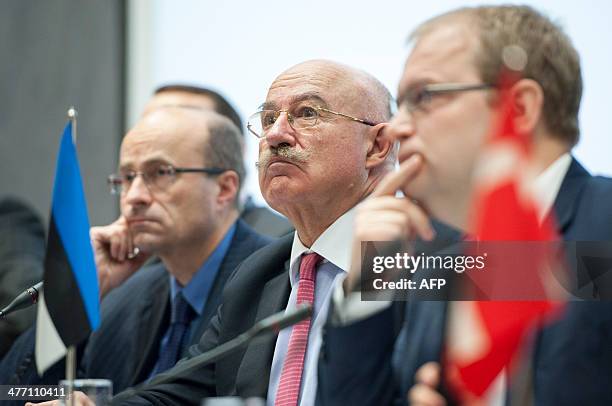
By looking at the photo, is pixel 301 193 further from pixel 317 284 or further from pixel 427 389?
pixel 427 389

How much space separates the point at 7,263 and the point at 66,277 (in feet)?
5.64

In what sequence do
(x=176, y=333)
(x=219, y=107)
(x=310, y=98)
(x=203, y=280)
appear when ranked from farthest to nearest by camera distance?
(x=219, y=107), (x=203, y=280), (x=176, y=333), (x=310, y=98)

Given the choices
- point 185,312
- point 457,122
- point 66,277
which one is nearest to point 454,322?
point 457,122

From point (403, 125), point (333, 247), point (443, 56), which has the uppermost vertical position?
point (443, 56)

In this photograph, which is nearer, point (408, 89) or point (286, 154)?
point (408, 89)

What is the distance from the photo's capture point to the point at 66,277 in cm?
179

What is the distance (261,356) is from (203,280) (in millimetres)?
953

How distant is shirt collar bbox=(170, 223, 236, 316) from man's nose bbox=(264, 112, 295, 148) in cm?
77

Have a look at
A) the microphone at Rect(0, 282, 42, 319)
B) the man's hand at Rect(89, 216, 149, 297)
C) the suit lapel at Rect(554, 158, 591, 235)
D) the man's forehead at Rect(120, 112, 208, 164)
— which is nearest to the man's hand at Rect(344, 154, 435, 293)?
the suit lapel at Rect(554, 158, 591, 235)

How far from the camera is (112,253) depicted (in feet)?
10.4

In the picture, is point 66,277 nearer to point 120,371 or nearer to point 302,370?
point 302,370

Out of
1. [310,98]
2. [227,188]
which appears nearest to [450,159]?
[310,98]

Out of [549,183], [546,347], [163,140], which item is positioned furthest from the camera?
[163,140]

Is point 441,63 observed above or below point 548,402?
above
